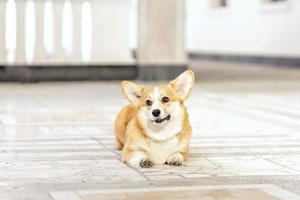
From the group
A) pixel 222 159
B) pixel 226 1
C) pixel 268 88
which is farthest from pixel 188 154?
pixel 226 1

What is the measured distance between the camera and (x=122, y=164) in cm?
507

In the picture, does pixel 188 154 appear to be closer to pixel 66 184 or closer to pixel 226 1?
pixel 66 184

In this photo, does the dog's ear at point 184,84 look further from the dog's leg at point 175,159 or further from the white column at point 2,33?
the white column at point 2,33

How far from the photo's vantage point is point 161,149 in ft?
16.3

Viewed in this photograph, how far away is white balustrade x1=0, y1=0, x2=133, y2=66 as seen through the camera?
12375 millimetres

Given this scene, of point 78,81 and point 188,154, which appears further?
point 78,81

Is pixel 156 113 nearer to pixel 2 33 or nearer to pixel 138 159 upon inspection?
pixel 138 159

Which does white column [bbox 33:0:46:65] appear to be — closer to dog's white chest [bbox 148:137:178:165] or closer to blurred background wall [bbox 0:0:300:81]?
blurred background wall [bbox 0:0:300:81]

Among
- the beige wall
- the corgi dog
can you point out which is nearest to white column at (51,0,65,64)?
the beige wall

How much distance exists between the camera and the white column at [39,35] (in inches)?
486

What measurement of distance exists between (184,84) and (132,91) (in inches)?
13.5

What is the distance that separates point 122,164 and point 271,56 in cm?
1481

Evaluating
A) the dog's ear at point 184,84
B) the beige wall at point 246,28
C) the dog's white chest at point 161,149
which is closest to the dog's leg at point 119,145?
the dog's white chest at point 161,149

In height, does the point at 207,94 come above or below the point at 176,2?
below
